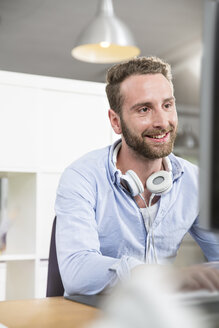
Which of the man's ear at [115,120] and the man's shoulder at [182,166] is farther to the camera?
the man's ear at [115,120]

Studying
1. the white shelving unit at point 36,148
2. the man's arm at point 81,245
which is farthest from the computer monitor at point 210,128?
the white shelving unit at point 36,148

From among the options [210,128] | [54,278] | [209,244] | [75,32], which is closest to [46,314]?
[210,128]

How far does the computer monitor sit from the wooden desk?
0.37 m

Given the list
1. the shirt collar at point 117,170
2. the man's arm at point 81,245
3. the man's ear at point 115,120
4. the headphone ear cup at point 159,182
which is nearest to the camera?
the man's arm at point 81,245

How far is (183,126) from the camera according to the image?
20.6ft

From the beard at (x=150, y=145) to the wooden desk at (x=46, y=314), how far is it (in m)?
0.80

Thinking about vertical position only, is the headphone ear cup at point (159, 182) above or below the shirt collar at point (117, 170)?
below

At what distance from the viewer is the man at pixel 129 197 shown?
1315 millimetres

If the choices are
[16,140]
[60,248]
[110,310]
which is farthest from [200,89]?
[16,140]

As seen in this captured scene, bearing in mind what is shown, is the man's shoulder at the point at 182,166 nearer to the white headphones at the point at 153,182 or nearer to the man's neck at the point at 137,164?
the man's neck at the point at 137,164

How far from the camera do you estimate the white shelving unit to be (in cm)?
249

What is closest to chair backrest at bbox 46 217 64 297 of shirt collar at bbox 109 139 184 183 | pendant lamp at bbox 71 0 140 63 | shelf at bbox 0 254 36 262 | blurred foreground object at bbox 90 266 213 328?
shirt collar at bbox 109 139 184 183

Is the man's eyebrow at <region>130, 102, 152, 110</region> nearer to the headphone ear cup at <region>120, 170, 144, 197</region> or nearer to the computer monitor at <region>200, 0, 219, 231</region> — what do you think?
the headphone ear cup at <region>120, 170, 144, 197</region>

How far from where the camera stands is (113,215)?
62.1 inches
